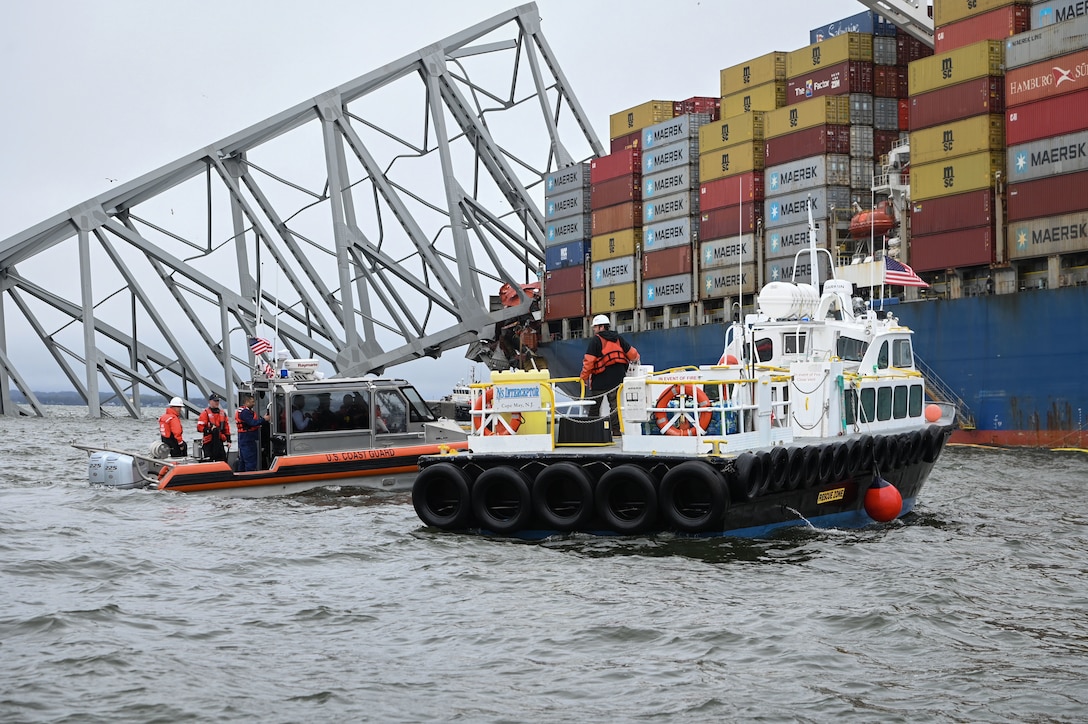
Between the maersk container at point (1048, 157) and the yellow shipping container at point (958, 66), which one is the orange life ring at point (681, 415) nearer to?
the maersk container at point (1048, 157)

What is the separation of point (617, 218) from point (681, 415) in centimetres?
3972

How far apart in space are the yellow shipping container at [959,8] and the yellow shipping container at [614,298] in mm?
17665

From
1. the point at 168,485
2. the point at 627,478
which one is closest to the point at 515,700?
the point at 627,478

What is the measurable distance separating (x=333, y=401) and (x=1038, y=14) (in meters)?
27.0

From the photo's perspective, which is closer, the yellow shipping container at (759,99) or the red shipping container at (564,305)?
the yellow shipping container at (759,99)

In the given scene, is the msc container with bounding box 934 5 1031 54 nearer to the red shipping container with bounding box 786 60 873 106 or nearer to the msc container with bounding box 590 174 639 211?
the red shipping container with bounding box 786 60 873 106

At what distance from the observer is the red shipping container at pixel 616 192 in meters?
51.3

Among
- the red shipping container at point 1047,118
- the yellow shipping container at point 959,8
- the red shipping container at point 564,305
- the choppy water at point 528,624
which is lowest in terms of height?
the choppy water at point 528,624

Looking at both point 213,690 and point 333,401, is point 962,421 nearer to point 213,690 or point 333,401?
point 333,401

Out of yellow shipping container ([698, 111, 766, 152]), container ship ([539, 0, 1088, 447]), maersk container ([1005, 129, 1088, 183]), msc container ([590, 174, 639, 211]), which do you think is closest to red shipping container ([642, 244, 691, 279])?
container ship ([539, 0, 1088, 447])

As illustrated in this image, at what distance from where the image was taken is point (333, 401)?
18453 millimetres

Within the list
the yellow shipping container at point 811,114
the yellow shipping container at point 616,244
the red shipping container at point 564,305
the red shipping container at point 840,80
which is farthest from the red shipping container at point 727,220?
the red shipping container at point 564,305

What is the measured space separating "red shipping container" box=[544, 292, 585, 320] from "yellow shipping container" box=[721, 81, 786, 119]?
38.3 feet

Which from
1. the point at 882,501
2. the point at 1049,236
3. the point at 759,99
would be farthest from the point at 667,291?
the point at 882,501
